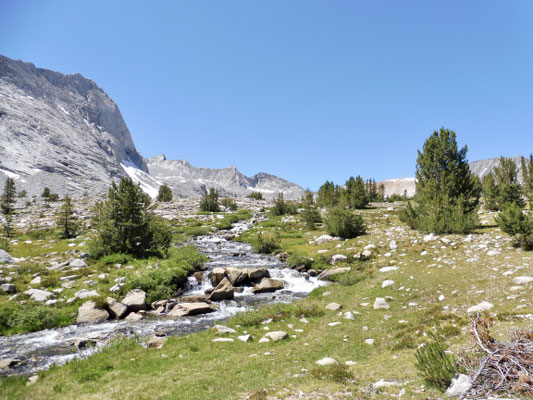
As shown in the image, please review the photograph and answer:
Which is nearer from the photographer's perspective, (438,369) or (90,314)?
(438,369)

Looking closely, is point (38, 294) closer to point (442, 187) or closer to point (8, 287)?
point (8, 287)

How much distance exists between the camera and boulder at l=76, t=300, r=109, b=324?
13.8m

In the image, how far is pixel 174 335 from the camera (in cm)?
1228

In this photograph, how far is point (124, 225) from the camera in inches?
879

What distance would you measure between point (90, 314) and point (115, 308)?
3.73 feet

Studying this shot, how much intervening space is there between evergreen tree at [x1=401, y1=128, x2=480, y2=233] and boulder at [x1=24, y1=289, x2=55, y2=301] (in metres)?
27.8

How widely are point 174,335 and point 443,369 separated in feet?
34.9

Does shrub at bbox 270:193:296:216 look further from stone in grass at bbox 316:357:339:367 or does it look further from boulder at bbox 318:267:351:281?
stone in grass at bbox 316:357:339:367

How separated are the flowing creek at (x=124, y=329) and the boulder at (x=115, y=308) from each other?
679 mm

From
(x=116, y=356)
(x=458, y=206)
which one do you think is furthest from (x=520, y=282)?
(x=116, y=356)

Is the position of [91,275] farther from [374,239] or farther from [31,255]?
[374,239]

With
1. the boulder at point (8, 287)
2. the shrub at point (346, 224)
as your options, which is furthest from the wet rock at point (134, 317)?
the shrub at point (346, 224)

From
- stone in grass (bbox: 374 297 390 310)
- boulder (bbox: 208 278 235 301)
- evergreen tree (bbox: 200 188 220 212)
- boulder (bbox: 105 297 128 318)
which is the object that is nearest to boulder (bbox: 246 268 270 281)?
boulder (bbox: 208 278 235 301)

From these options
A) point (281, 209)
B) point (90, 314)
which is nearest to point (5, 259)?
point (90, 314)
